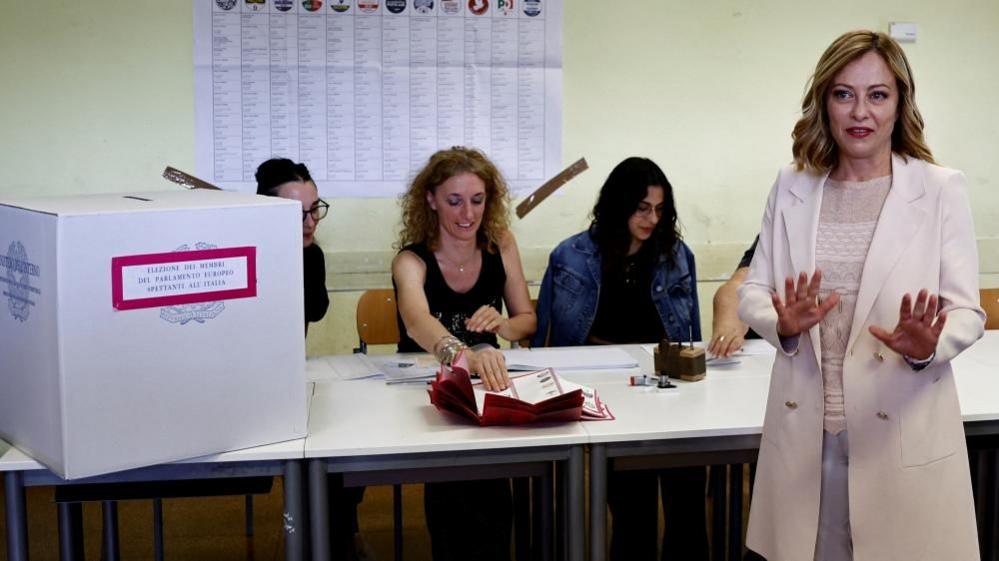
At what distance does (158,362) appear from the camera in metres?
1.94

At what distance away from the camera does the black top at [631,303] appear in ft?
10.9

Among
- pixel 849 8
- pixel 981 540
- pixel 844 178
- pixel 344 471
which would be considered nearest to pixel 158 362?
pixel 344 471

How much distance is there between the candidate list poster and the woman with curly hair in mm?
939

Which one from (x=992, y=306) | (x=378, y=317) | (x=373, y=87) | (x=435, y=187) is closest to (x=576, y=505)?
(x=435, y=187)

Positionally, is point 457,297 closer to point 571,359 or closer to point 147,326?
point 571,359

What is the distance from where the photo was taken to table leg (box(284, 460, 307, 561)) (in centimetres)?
212

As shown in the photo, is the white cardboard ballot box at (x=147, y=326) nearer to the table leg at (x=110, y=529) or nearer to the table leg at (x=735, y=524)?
the table leg at (x=110, y=529)

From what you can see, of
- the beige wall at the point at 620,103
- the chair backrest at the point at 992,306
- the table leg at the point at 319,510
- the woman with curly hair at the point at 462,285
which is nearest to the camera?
the table leg at the point at 319,510

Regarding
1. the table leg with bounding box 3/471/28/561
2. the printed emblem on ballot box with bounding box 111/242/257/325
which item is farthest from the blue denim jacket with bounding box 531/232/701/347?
the table leg with bounding box 3/471/28/561

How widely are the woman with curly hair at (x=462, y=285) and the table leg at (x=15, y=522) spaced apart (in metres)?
1.02

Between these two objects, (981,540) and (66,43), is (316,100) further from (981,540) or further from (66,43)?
(981,540)

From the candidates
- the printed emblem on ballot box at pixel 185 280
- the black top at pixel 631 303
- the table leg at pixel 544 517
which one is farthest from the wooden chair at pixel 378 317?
the printed emblem on ballot box at pixel 185 280

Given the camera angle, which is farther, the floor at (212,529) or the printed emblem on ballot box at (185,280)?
the floor at (212,529)

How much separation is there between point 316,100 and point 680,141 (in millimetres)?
1501
